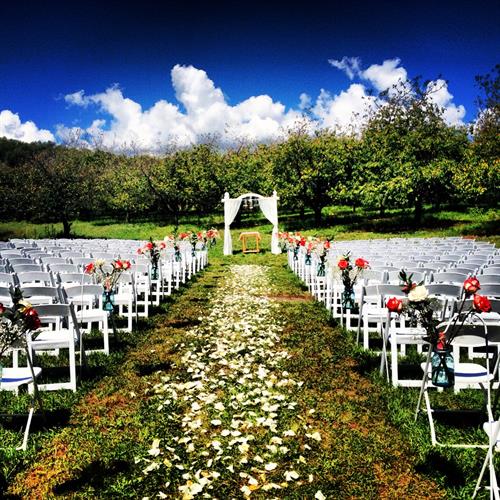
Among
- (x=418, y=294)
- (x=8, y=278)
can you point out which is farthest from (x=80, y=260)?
(x=418, y=294)

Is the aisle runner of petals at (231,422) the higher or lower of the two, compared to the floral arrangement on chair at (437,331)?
lower

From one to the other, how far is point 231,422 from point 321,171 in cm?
2904

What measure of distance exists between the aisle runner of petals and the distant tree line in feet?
70.7

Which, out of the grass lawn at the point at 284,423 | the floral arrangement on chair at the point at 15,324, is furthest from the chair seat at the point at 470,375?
the floral arrangement on chair at the point at 15,324

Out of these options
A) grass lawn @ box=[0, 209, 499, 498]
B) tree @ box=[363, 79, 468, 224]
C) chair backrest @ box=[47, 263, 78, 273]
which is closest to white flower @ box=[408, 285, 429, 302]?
grass lawn @ box=[0, 209, 499, 498]

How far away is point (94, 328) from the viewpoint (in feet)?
26.2

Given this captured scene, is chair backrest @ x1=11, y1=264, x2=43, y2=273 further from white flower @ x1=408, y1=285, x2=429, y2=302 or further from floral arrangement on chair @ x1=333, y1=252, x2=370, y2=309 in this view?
white flower @ x1=408, y1=285, x2=429, y2=302

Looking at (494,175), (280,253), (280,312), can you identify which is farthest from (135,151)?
(280,312)

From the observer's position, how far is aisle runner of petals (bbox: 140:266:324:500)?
3.41 metres

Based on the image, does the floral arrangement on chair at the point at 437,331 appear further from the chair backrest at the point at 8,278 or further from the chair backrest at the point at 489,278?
the chair backrest at the point at 8,278

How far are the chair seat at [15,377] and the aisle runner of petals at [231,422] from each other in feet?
4.63

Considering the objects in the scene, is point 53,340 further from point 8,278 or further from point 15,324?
point 8,278

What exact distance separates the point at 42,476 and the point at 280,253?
18996 mm

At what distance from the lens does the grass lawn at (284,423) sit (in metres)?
3.32
